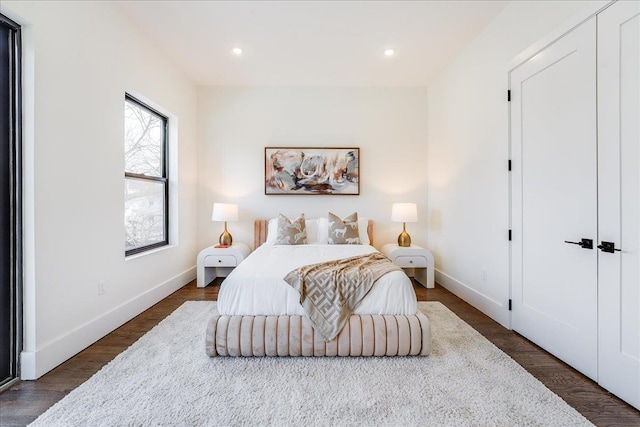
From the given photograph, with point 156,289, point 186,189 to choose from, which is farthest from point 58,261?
point 186,189

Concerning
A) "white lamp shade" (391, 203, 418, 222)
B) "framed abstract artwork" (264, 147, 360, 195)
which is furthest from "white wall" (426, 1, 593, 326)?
"framed abstract artwork" (264, 147, 360, 195)

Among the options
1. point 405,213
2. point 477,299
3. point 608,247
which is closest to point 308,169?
point 405,213

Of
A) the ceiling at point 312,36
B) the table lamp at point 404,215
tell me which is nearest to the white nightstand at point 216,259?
the table lamp at point 404,215

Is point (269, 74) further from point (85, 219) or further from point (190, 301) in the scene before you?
point (190, 301)

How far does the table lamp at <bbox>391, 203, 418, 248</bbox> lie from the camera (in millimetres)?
4035

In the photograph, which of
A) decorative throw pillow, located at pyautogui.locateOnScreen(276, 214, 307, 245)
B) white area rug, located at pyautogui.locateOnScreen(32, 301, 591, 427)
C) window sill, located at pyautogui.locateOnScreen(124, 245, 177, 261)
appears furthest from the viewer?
decorative throw pillow, located at pyautogui.locateOnScreen(276, 214, 307, 245)

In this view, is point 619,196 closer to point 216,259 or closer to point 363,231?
point 363,231

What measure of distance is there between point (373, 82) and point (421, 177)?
158cm

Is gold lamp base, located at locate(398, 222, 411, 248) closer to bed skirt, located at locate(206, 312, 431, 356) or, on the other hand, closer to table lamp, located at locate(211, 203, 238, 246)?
bed skirt, located at locate(206, 312, 431, 356)

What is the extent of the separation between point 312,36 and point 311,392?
128 inches

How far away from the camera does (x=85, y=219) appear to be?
2293 millimetres

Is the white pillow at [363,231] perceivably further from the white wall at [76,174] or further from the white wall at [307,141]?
the white wall at [76,174]

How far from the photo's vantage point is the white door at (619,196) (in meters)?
1.61

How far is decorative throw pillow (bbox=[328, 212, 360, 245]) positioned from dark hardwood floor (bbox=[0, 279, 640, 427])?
151 centimetres
